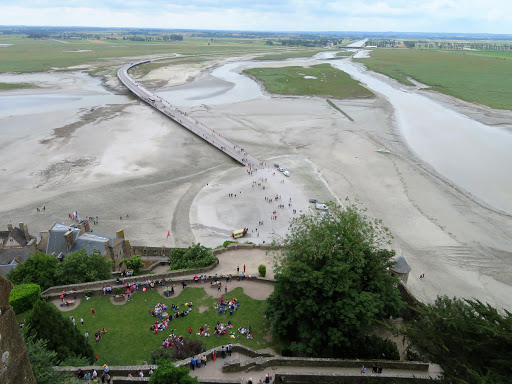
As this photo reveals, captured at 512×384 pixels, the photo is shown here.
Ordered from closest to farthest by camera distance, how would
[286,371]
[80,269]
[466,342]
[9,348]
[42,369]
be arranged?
[9,348] → [42,369] → [466,342] → [286,371] → [80,269]

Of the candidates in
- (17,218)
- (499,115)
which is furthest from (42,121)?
(499,115)

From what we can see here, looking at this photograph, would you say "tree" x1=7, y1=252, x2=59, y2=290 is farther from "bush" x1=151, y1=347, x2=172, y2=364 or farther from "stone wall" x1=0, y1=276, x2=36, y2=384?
"stone wall" x1=0, y1=276, x2=36, y2=384

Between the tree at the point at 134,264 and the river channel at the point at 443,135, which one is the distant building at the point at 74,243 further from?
the river channel at the point at 443,135

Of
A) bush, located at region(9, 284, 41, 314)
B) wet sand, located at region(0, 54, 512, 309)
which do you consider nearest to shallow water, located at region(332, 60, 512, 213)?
wet sand, located at region(0, 54, 512, 309)

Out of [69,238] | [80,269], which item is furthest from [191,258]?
[69,238]

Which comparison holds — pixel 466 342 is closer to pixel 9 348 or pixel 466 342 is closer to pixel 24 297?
pixel 9 348

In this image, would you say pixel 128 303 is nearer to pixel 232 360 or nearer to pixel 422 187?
pixel 232 360
